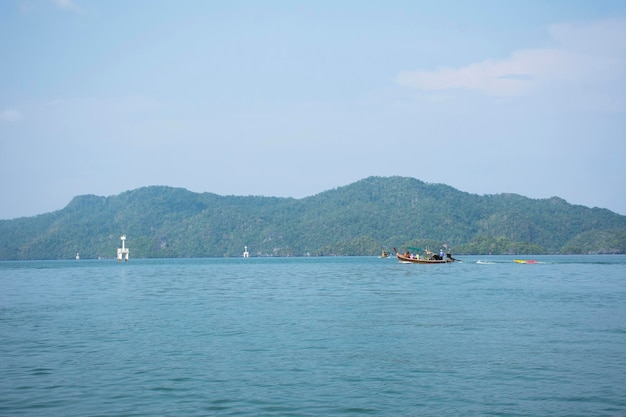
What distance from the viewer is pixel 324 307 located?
46688 mm

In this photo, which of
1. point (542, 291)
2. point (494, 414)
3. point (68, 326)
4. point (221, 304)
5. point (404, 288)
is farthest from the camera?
point (404, 288)

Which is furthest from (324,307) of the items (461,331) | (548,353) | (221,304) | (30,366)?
(30,366)

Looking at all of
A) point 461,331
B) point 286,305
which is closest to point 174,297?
point 286,305

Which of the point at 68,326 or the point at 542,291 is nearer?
the point at 68,326

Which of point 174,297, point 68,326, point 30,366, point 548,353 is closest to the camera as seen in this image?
point 30,366

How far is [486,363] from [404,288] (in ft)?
140

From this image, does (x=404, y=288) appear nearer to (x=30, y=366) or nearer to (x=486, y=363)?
(x=486, y=363)

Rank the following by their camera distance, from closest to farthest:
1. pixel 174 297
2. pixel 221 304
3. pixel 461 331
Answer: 1. pixel 461 331
2. pixel 221 304
3. pixel 174 297

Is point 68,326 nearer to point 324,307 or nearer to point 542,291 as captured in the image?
point 324,307

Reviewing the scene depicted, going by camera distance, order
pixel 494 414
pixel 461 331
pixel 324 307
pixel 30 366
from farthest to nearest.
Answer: pixel 324 307, pixel 461 331, pixel 30 366, pixel 494 414

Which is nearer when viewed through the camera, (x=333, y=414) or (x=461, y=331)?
(x=333, y=414)

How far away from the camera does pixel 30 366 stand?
81.3 ft

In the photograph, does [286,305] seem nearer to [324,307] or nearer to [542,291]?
[324,307]

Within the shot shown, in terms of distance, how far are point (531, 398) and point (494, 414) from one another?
2.35 metres
